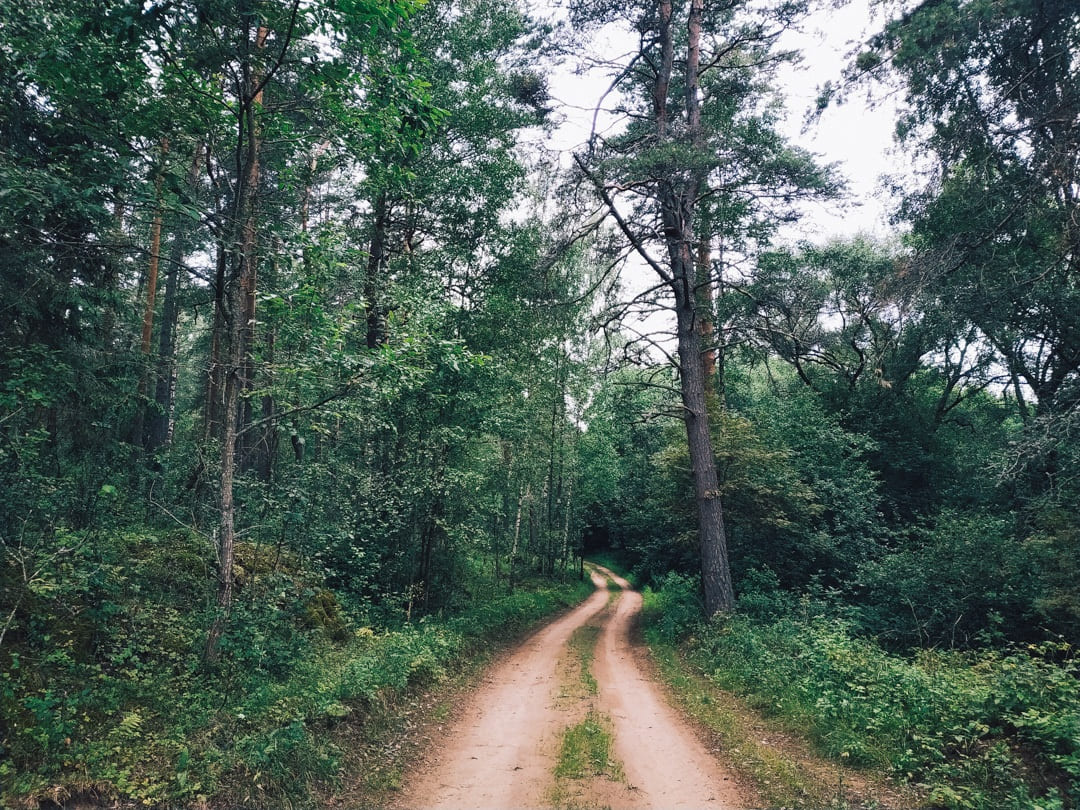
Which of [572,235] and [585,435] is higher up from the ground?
[572,235]

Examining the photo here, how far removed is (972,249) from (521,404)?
1143 cm

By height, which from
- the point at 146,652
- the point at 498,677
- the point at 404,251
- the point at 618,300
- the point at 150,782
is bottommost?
the point at 498,677

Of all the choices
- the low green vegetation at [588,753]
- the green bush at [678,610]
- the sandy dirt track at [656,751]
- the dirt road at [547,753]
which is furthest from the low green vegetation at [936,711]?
the green bush at [678,610]

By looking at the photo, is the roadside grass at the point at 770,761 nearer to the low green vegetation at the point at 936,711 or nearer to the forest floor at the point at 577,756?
the forest floor at the point at 577,756

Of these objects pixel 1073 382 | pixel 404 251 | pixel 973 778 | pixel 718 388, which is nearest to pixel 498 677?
pixel 973 778

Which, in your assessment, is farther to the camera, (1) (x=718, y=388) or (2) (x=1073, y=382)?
(1) (x=718, y=388)

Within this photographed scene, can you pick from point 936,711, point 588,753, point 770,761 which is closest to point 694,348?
point 936,711

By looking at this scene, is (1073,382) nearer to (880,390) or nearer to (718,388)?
(880,390)

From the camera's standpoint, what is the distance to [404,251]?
13500mm

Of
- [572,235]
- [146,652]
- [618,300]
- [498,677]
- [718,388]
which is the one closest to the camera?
[146,652]

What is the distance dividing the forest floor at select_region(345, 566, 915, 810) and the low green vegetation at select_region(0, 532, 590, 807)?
0.73m

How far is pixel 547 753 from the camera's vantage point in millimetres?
6246

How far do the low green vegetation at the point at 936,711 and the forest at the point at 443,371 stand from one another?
47 millimetres

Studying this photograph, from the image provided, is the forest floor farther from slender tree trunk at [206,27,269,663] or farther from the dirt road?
slender tree trunk at [206,27,269,663]
